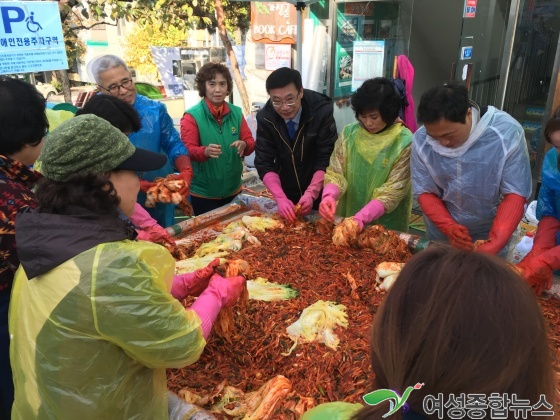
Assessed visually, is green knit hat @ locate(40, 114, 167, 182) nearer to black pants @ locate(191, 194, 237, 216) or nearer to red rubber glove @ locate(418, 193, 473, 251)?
red rubber glove @ locate(418, 193, 473, 251)

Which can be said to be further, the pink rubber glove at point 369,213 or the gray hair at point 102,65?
the gray hair at point 102,65

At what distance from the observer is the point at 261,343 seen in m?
2.05

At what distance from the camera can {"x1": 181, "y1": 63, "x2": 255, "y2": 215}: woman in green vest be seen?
4.13 m

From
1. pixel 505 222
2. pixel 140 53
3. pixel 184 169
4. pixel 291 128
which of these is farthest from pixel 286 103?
pixel 140 53

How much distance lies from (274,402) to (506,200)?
188cm

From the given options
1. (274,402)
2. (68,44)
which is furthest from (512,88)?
(68,44)

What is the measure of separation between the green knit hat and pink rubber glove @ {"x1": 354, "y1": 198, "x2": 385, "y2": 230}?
6.20 ft

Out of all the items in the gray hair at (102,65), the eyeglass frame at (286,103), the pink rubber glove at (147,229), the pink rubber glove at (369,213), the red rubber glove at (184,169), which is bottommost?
the pink rubber glove at (147,229)

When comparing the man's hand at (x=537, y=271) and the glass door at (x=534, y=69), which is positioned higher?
the glass door at (x=534, y=69)

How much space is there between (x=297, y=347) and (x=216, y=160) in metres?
2.54

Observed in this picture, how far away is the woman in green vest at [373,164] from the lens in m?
3.07

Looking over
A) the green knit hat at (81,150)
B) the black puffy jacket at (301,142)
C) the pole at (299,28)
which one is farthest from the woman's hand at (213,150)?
the green knit hat at (81,150)

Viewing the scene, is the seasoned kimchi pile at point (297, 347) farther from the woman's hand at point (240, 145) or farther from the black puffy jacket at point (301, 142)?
the woman's hand at point (240, 145)

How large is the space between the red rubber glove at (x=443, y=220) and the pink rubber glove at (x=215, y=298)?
144 centimetres
